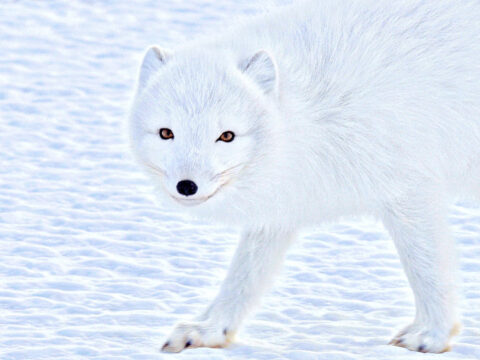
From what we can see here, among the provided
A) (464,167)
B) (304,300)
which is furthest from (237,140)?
(304,300)

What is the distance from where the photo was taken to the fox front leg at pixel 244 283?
4691mm

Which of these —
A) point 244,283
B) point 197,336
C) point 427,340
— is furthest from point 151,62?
point 427,340

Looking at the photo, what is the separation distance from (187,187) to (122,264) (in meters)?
2.12

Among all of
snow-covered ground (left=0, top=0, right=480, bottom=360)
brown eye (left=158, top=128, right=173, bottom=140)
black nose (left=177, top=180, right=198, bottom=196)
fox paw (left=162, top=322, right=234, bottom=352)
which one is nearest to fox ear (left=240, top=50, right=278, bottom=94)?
brown eye (left=158, top=128, right=173, bottom=140)

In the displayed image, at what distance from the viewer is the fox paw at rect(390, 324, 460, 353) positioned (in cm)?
448

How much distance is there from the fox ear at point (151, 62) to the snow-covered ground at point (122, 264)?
30 cm

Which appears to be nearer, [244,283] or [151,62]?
[151,62]

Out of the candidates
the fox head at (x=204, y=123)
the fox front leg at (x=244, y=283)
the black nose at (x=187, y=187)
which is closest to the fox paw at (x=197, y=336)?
the fox front leg at (x=244, y=283)

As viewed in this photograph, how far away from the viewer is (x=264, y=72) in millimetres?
4168

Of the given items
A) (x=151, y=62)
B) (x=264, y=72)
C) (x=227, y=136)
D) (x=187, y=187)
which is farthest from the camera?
(x=151, y=62)

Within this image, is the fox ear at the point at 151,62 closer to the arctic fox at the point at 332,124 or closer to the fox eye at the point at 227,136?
the arctic fox at the point at 332,124

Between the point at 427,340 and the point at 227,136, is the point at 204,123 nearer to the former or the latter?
the point at 227,136

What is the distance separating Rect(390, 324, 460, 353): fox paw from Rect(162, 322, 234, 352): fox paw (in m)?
0.75

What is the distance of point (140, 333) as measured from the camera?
484cm
